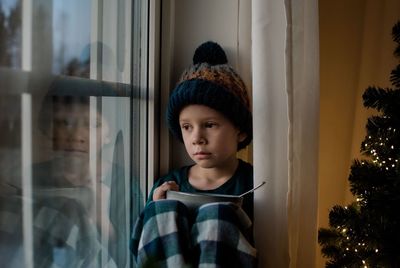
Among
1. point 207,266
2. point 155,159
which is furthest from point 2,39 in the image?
point 155,159

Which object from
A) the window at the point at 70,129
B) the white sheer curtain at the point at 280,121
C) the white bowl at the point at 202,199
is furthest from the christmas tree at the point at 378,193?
Answer: the window at the point at 70,129

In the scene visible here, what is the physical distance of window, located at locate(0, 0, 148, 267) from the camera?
70 cm

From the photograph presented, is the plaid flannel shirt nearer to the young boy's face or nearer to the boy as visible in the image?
the boy

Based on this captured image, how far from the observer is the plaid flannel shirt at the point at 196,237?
918 millimetres

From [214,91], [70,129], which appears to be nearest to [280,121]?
[214,91]

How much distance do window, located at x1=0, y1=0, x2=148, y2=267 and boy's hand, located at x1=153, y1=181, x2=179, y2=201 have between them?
85mm

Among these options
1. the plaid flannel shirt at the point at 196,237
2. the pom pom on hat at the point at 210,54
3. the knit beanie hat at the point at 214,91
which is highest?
the pom pom on hat at the point at 210,54

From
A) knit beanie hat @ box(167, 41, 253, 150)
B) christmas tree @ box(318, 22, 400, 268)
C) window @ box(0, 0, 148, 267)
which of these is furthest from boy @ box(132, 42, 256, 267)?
christmas tree @ box(318, 22, 400, 268)

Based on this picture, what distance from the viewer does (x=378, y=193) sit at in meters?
0.93

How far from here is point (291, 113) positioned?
1004 mm

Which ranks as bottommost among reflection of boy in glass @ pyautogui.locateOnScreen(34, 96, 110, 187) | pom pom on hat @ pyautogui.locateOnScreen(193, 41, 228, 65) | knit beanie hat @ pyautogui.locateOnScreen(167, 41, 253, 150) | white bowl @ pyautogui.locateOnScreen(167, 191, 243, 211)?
white bowl @ pyautogui.locateOnScreen(167, 191, 243, 211)

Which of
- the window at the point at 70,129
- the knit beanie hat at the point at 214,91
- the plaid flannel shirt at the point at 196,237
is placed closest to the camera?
the window at the point at 70,129

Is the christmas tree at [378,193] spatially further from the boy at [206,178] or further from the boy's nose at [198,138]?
the boy's nose at [198,138]

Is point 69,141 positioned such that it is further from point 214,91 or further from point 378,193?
point 378,193
